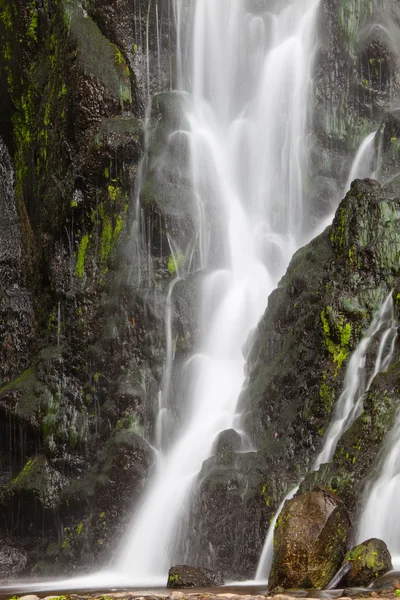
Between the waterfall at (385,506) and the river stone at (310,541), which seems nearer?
the river stone at (310,541)

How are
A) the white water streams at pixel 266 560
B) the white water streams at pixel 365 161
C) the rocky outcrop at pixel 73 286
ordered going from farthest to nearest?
the white water streams at pixel 365 161 < the rocky outcrop at pixel 73 286 < the white water streams at pixel 266 560

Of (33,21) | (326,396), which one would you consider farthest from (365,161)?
(33,21)

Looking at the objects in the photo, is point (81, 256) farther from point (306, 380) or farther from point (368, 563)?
point (368, 563)

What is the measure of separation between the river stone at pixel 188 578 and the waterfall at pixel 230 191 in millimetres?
2619

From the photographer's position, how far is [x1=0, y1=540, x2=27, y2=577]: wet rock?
18.8m

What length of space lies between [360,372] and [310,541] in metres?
4.62

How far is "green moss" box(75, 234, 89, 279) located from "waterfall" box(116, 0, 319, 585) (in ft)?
10.2

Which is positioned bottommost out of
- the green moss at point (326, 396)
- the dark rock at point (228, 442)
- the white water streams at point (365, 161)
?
the dark rock at point (228, 442)

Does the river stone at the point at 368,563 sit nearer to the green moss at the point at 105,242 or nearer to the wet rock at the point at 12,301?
the green moss at the point at 105,242

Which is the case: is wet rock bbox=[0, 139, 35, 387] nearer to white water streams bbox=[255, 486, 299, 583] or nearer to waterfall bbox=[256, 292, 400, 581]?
waterfall bbox=[256, 292, 400, 581]

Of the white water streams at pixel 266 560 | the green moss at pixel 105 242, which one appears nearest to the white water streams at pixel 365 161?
the green moss at pixel 105 242

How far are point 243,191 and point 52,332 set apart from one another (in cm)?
620

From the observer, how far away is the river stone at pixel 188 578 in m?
11.5

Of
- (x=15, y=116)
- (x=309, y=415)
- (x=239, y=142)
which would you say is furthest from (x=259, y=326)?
(x=15, y=116)
